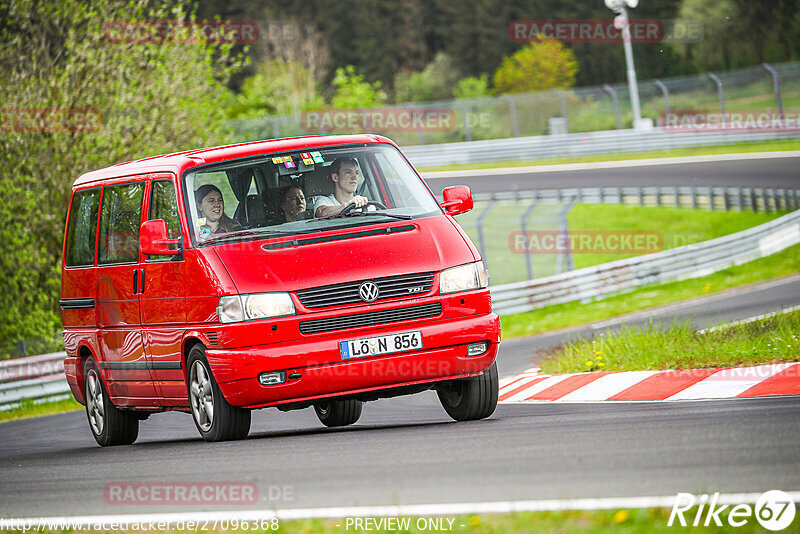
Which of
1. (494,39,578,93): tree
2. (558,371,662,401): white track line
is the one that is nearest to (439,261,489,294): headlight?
(558,371,662,401): white track line

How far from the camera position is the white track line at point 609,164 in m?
38.8

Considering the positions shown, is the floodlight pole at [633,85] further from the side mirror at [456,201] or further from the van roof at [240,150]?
the van roof at [240,150]

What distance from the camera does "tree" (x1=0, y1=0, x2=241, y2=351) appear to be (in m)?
22.4

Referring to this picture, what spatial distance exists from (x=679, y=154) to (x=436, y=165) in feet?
34.4

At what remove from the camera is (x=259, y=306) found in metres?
8.06

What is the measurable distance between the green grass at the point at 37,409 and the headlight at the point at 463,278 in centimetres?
1077

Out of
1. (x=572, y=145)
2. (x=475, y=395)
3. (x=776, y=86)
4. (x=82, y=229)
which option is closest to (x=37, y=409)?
(x=82, y=229)

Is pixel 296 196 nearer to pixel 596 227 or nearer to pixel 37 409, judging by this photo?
pixel 37 409

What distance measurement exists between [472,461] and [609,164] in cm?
3679

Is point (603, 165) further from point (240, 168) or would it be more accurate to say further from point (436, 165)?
point (240, 168)

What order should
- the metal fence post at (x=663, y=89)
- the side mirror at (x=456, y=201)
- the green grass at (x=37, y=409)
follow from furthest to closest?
1. the metal fence post at (x=663, y=89)
2. the green grass at (x=37, y=409)
3. the side mirror at (x=456, y=201)

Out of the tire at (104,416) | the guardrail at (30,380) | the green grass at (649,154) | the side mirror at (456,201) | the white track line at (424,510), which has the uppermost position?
the side mirror at (456,201)

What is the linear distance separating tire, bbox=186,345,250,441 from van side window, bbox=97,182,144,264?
1288mm

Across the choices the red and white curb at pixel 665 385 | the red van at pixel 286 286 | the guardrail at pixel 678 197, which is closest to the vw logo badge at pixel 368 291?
the red van at pixel 286 286
